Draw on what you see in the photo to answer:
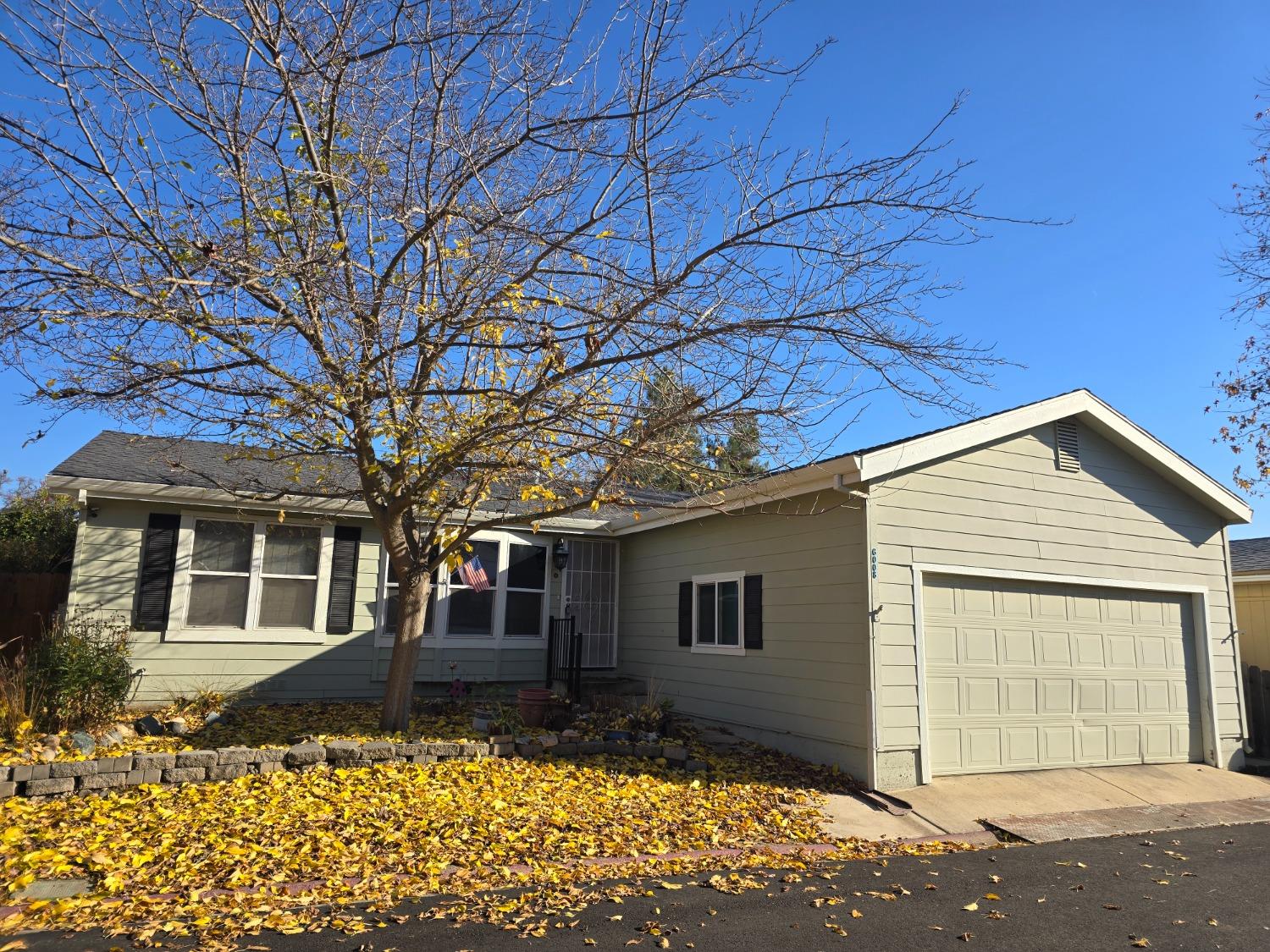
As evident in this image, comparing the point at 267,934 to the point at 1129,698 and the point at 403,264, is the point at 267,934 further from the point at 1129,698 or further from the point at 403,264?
the point at 1129,698

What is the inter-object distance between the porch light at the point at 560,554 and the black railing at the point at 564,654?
0.81m

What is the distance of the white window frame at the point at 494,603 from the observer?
466 inches

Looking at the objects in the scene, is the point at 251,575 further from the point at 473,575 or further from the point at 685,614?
the point at 685,614

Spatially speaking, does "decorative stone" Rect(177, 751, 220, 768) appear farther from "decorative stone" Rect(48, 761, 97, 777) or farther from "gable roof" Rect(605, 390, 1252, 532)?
"gable roof" Rect(605, 390, 1252, 532)

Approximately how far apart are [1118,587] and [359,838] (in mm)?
9051

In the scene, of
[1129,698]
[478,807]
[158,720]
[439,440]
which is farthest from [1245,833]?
[158,720]

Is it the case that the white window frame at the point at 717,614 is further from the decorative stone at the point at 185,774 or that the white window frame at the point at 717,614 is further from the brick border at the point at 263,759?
the decorative stone at the point at 185,774

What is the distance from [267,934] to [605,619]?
30.0 ft

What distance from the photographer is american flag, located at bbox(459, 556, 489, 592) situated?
12.1 metres

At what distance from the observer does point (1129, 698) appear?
993cm

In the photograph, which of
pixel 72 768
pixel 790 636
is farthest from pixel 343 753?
pixel 790 636

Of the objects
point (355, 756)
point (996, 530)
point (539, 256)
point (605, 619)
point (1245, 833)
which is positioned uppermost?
point (539, 256)

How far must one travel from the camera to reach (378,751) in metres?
7.45

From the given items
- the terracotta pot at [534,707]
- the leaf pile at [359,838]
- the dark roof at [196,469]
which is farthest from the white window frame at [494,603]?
the leaf pile at [359,838]
